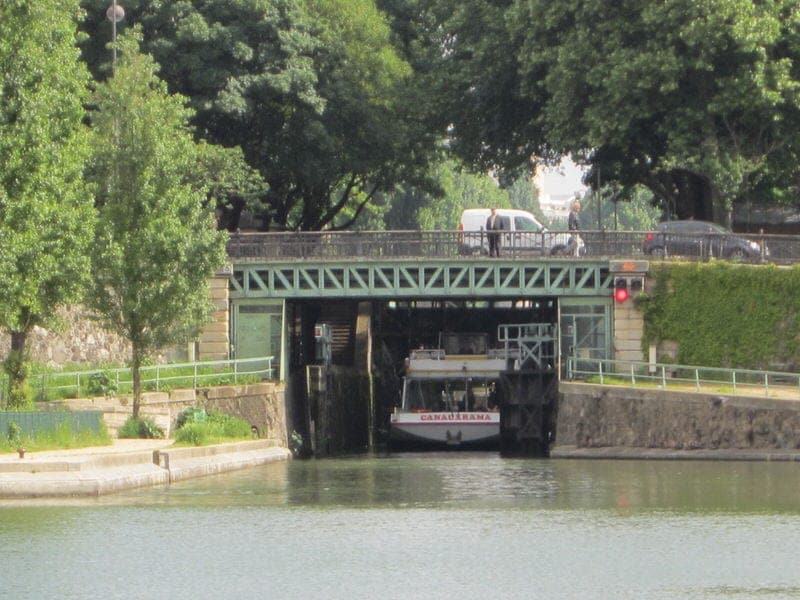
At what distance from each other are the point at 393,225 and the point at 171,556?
81.8m

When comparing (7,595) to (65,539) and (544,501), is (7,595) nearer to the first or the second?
(65,539)

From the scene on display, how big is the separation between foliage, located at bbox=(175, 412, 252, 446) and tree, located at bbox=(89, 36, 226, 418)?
210 centimetres

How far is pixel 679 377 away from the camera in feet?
203

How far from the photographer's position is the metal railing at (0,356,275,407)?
51.6m

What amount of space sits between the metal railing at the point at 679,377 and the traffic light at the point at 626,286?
2173mm

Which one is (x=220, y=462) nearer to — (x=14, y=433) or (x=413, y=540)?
(x=14, y=433)

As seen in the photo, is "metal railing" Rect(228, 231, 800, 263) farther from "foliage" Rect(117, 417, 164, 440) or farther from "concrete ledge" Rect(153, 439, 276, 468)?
"foliage" Rect(117, 417, 164, 440)

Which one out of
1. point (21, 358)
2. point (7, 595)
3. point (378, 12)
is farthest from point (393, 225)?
point (7, 595)

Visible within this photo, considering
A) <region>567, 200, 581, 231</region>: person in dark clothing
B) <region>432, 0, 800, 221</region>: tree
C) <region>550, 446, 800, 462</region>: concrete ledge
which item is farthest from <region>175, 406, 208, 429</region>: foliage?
<region>432, 0, 800, 221</region>: tree

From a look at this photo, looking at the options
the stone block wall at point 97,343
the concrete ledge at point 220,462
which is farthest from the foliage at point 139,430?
the stone block wall at point 97,343

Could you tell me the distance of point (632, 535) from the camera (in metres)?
34.4

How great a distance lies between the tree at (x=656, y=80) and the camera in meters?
62.4

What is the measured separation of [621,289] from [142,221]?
61.0 feet

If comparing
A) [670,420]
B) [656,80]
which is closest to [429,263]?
[656,80]
